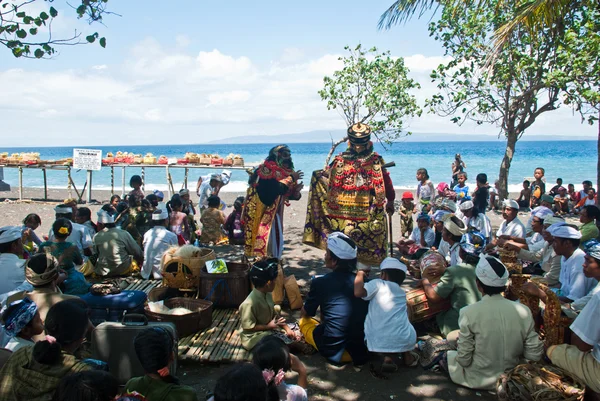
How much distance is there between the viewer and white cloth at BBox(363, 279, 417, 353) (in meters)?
4.43

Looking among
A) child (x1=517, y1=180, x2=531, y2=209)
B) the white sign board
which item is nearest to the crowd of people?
child (x1=517, y1=180, x2=531, y2=209)

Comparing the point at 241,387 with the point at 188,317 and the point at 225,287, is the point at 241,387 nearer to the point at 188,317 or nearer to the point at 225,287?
the point at 188,317

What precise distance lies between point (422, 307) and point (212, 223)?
6018 millimetres

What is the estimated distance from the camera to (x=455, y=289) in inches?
192

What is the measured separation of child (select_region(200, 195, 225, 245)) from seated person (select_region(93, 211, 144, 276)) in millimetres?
3015

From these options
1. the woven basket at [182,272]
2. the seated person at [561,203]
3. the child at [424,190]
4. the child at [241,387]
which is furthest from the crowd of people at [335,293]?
the seated person at [561,203]

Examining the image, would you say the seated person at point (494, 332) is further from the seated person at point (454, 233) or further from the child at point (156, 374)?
the child at point (156, 374)

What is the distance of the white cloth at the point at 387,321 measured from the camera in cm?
443

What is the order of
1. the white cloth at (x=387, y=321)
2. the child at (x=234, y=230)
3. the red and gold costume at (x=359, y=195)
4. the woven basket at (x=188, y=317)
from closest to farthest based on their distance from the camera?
1. the white cloth at (x=387, y=321)
2. the woven basket at (x=188, y=317)
3. the red and gold costume at (x=359, y=195)
4. the child at (x=234, y=230)

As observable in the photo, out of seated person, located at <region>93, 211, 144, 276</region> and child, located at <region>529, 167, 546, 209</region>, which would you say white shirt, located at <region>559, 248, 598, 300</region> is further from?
child, located at <region>529, 167, 546, 209</region>

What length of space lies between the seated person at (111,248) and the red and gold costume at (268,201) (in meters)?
1.75

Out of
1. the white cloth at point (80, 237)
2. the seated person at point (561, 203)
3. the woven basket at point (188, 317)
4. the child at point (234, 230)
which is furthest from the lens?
the seated person at point (561, 203)

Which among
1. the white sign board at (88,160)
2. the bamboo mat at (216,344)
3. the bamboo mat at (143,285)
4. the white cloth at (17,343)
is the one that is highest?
the white sign board at (88,160)

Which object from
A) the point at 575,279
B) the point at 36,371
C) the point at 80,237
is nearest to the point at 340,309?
the point at 575,279
